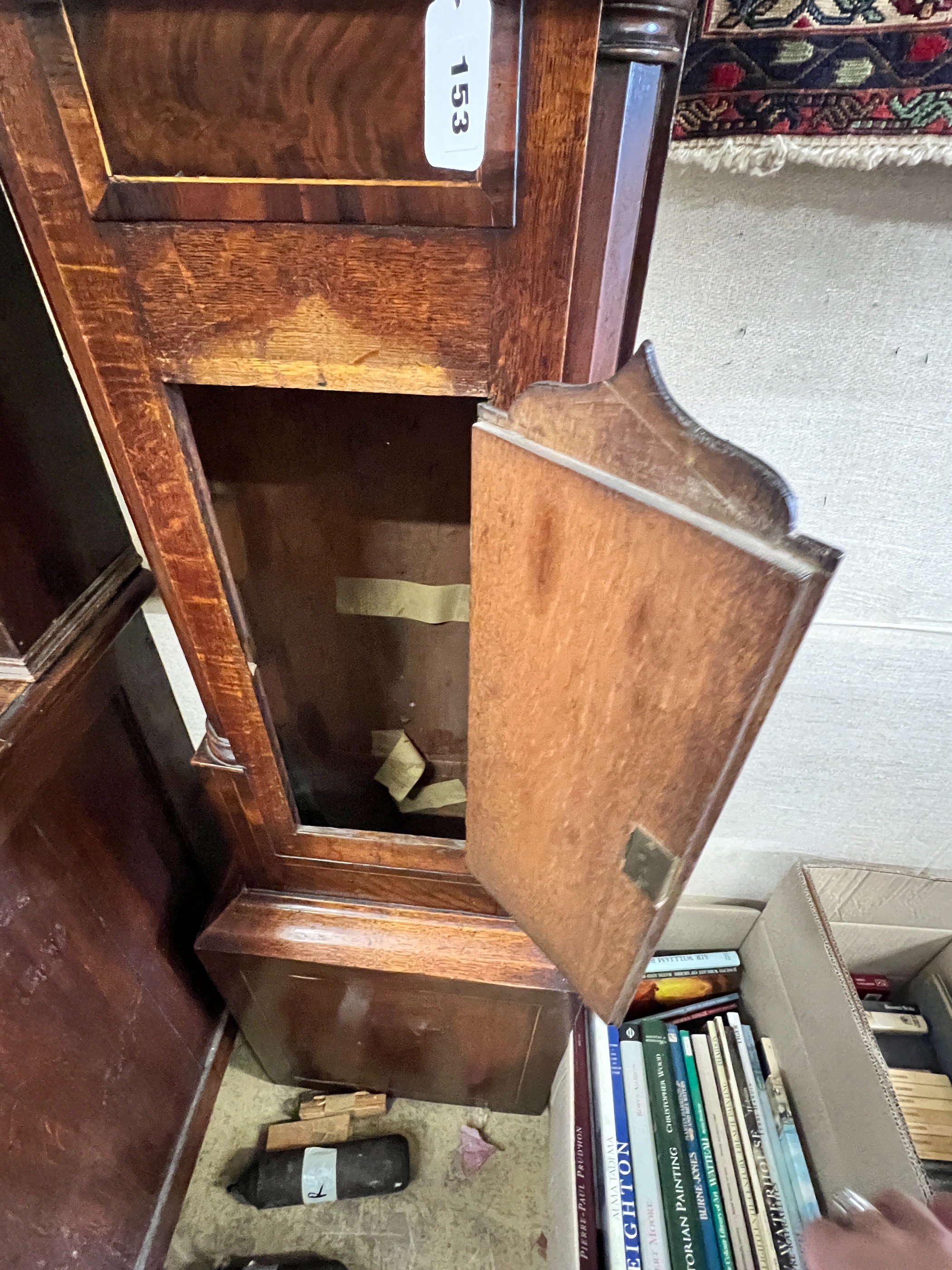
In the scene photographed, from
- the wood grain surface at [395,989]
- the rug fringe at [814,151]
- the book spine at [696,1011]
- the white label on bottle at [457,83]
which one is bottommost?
the wood grain surface at [395,989]

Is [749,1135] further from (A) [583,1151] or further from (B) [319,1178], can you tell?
(B) [319,1178]

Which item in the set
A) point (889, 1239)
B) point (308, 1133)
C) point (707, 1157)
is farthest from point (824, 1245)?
point (308, 1133)

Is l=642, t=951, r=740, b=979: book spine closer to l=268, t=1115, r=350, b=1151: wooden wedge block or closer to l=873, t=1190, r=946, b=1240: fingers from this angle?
l=873, t=1190, r=946, b=1240: fingers

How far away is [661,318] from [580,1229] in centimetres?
106

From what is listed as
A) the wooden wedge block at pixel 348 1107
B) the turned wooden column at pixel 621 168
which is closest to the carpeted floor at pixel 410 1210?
the wooden wedge block at pixel 348 1107

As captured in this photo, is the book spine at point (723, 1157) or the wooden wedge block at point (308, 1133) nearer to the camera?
the book spine at point (723, 1157)

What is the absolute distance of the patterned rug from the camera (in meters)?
0.49

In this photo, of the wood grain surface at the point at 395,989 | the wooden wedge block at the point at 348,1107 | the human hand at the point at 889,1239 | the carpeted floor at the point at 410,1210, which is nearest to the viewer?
the human hand at the point at 889,1239

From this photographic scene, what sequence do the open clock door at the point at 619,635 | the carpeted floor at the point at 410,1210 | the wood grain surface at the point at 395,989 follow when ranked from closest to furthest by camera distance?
the open clock door at the point at 619,635
the wood grain surface at the point at 395,989
the carpeted floor at the point at 410,1210

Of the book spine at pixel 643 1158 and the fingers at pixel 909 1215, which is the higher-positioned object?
the book spine at pixel 643 1158

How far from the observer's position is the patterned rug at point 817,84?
49cm

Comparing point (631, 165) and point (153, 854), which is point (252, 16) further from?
point (153, 854)

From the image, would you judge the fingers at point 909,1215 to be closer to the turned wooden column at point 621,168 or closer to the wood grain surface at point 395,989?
the wood grain surface at point 395,989

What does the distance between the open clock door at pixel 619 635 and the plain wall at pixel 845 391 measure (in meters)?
0.33
